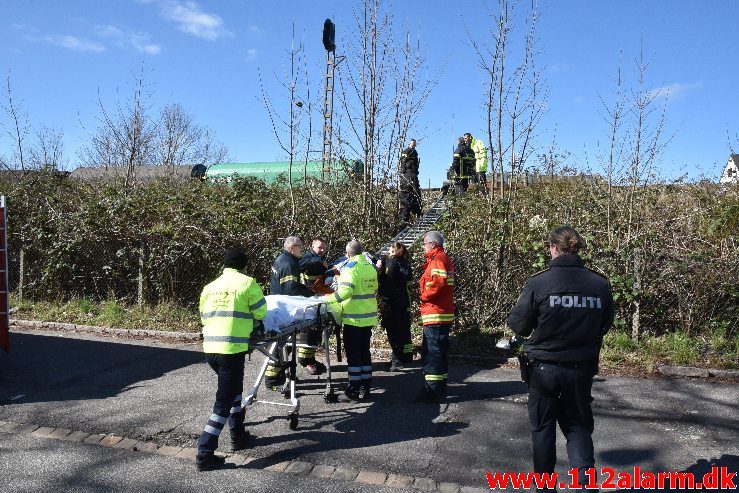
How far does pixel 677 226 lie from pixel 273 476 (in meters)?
7.45

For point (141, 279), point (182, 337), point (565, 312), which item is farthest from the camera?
point (141, 279)

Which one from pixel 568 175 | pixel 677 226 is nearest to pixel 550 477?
pixel 677 226

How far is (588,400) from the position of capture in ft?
12.6

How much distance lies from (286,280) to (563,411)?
3.69m

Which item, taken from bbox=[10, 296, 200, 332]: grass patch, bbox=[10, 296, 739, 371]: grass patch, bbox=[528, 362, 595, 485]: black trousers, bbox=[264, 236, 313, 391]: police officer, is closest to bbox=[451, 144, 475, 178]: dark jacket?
bbox=[10, 296, 739, 371]: grass patch

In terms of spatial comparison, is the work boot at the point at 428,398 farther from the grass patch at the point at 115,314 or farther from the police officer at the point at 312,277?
the grass patch at the point at 115,314

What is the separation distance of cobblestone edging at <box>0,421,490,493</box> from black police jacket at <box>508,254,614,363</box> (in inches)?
53.0

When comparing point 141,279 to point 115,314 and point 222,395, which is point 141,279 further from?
point 222,395

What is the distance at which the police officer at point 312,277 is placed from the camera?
7129mm

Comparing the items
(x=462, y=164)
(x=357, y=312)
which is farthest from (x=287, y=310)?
(x=462, y=164)

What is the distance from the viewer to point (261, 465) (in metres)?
4.68

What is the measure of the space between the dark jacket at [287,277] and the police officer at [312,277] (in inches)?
7.8

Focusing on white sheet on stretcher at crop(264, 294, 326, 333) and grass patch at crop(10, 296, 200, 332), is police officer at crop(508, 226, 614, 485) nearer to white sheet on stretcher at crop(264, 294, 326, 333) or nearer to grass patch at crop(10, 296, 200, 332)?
white sheet on stretcher at crop(264, 294, 326, 333)

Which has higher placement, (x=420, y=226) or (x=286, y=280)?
(x=420, y=226)
